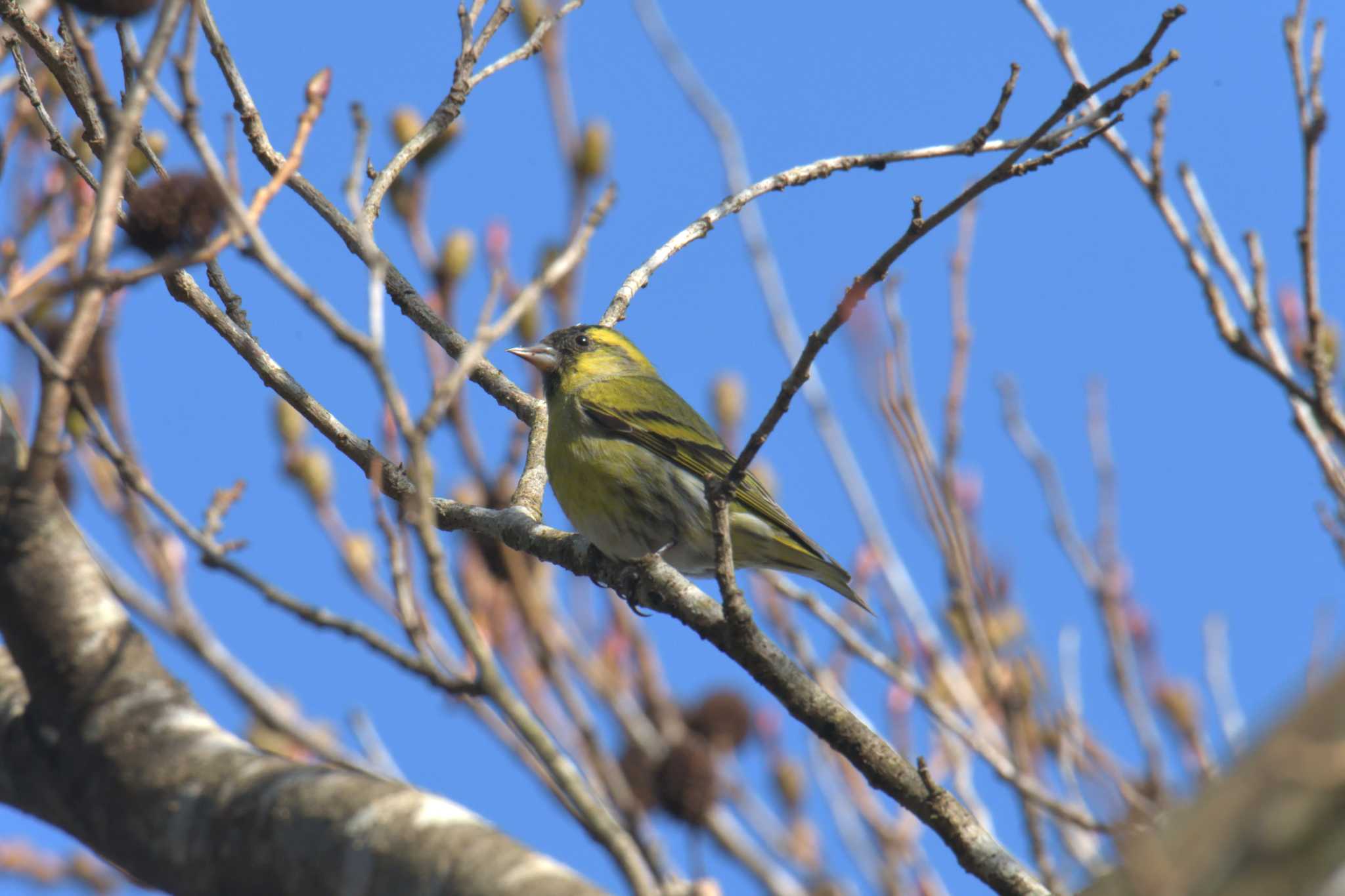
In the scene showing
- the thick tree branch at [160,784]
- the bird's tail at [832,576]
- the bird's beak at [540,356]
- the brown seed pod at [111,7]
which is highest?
the bird's beak at [540,356]

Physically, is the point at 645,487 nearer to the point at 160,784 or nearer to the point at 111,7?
the point at 111,7

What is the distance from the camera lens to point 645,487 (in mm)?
6246

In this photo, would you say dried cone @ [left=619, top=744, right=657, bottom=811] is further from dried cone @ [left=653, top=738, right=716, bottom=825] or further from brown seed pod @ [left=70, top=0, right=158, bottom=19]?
brown seed pod @ [left=70, top=0, right=158, bottom=19]

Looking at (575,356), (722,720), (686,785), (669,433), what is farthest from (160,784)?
(575,356)

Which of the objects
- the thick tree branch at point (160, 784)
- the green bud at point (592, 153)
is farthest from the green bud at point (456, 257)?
the thick tree branch at point (160, 784)

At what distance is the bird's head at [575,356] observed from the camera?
692 centimetres

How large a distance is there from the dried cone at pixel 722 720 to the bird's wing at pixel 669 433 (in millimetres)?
1657

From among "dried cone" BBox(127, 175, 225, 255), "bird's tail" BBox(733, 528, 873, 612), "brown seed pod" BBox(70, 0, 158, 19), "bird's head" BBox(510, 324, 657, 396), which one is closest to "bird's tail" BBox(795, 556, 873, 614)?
"bird's tail" BBox(733, 528, 873, 612)

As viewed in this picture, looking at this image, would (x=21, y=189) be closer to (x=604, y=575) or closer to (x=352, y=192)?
(x=604, y=575)

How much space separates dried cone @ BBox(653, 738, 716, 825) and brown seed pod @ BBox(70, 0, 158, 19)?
7.44 feet

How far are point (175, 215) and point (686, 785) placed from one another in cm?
188

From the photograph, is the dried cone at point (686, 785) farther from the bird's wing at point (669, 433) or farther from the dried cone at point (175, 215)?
the bird's wing at point (669, 433)

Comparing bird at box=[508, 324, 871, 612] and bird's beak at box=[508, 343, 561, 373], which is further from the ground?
bird's beak at box=[508, 343, 561, 373]

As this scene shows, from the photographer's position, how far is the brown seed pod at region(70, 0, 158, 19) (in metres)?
2.99
